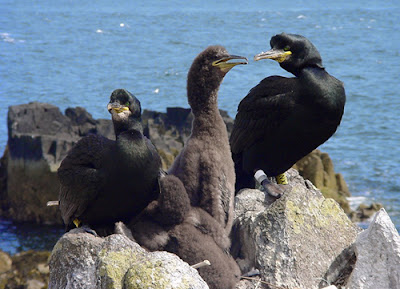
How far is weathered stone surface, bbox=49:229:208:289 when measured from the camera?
488cm

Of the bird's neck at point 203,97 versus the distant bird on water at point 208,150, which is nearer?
the distant bird on water at point 208,150

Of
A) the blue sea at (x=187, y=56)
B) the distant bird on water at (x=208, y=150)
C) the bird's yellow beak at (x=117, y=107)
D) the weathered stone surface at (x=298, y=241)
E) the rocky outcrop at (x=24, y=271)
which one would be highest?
the bird's yellow beak at (x=117, y=107)

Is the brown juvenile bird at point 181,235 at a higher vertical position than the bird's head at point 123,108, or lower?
lower

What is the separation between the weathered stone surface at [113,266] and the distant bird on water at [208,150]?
3.44ft

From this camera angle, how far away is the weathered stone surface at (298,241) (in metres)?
5.95

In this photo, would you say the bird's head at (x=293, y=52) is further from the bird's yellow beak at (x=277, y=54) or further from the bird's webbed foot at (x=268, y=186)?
the bird's webbed foot at (x=268, y=186)

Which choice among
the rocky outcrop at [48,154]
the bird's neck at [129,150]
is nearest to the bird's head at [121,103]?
the bird's neck at [129,150]

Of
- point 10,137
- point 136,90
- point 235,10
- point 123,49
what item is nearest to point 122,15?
point 235,10

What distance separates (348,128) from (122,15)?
44.0 meters

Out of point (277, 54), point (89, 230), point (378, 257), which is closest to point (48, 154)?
point (277, 54)

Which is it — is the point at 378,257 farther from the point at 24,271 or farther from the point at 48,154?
the point at 48,154

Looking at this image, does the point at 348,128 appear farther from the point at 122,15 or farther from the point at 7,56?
the point at 122,15

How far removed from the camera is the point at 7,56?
2344 inches

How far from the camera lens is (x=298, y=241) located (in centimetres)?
603
